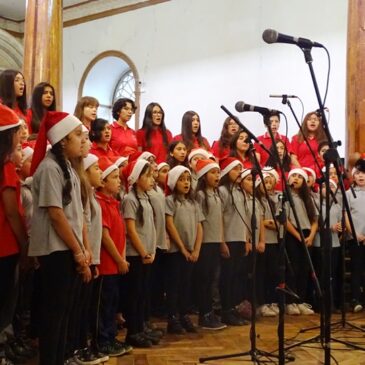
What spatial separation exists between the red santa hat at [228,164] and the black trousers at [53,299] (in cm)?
202

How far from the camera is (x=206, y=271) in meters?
3.88

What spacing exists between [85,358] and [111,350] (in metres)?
0.21

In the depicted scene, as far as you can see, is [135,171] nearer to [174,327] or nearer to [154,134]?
[174,327]

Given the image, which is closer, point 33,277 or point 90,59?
point 33,277

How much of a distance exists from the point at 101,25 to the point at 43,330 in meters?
7.34

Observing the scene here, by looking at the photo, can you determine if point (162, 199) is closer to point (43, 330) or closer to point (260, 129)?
point (43, 330)

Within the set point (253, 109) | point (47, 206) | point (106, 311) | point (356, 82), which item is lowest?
point (106, 311)

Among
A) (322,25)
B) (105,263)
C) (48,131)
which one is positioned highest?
(322,25)

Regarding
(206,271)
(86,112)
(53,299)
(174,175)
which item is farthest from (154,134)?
(53,299)

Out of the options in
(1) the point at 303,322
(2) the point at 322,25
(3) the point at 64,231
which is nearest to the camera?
(3) the point at 64,231

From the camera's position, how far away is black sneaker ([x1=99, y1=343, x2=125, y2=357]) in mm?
3016

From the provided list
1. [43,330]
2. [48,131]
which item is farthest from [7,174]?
[43,330]

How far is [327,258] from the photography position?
8.39ft

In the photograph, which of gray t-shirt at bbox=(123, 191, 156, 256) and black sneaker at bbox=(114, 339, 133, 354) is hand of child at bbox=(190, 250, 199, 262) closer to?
gray t-shirt at bbox=(123, 191, 156, 256)
